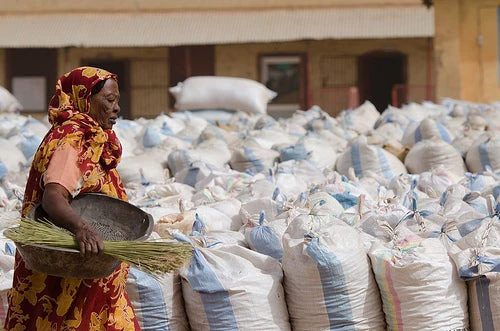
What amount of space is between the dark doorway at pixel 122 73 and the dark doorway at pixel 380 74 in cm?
426

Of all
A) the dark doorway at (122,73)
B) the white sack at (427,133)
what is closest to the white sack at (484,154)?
the white sack at (427,133)

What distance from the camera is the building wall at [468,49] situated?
62.3 feet

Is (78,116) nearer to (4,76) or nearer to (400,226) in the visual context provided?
(400,226)

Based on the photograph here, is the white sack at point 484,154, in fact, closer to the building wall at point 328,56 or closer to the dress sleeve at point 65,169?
the dress sleeve at point 65,169

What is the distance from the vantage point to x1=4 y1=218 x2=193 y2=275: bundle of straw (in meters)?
3.14

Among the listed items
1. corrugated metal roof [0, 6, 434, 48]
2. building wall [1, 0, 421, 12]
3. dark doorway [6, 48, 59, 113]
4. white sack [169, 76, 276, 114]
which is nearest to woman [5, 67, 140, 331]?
white sack [169, 76, 276, 114]

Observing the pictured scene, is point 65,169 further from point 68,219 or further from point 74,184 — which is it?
point 68,219

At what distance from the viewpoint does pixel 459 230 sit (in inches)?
185

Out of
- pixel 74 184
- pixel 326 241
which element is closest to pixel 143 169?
pixel 326 241

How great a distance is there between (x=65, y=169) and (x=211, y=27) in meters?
16.8

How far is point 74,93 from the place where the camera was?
3426 millimetres

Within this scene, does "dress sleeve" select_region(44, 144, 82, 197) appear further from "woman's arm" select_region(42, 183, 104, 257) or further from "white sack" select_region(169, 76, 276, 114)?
"white sack" select_region(169, 76, 276, 114)

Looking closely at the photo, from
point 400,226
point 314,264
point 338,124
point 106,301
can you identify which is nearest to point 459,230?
point 400,226

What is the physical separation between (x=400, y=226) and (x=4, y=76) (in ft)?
54.9
